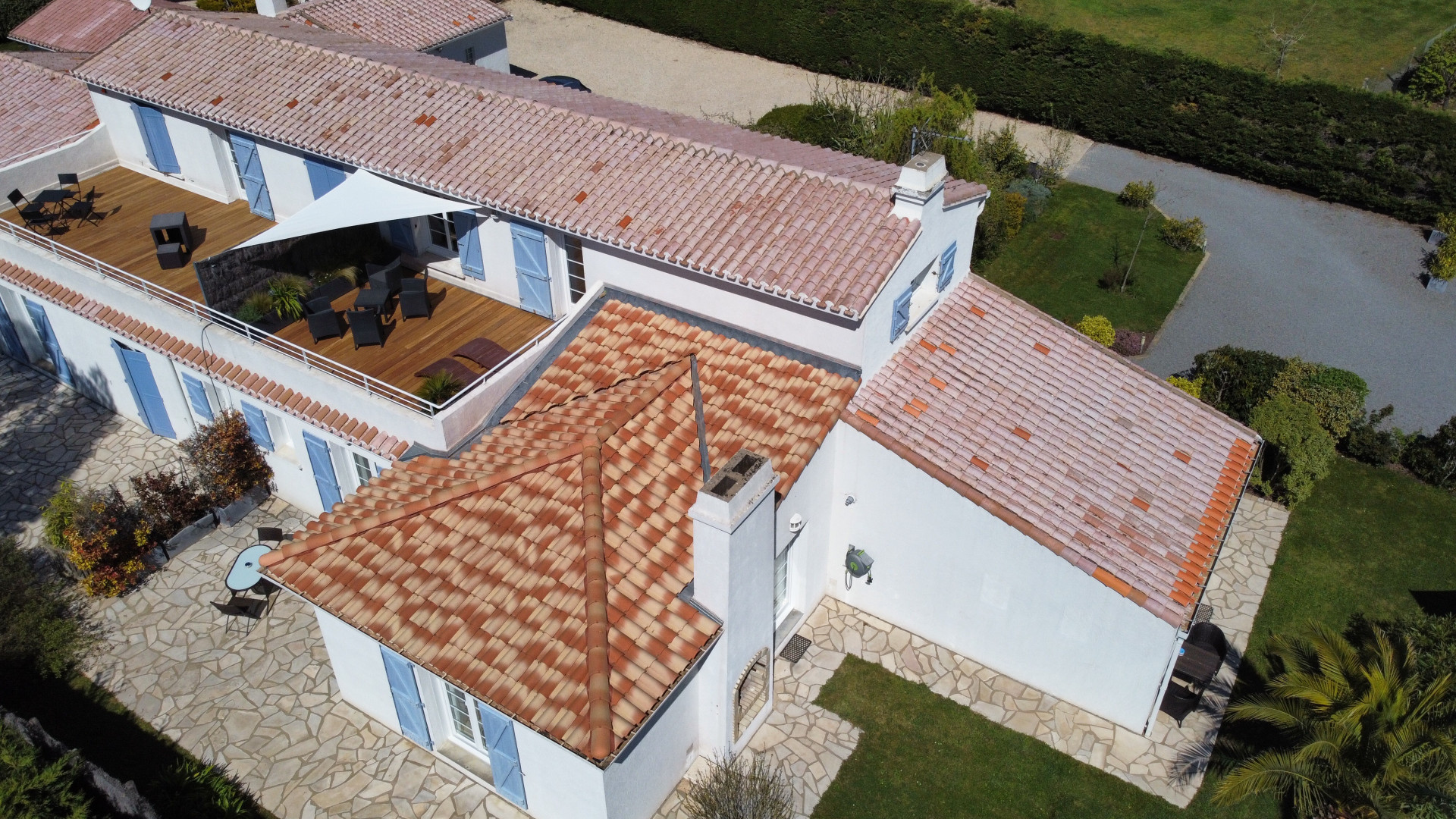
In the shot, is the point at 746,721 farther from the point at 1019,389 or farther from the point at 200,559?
the point at 200,559

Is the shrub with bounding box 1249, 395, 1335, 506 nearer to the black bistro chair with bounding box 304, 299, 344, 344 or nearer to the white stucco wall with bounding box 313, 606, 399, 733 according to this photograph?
the white stucco wall with bounding box 313, 606, 399, 733

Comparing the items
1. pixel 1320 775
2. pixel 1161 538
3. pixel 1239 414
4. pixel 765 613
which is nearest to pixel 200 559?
pixel 765 613

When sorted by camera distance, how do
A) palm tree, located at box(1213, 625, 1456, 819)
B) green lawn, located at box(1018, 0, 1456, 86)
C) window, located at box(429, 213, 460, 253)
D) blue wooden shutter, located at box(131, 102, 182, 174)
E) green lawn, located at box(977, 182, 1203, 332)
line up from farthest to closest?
green lawn, located at box(1018, 0, 1456, 86) → green lawn, located at box(977, 182, 1203, 332) → blue wooden shutter, located at box(131, 102, 182, 174) → window, located at box(429, 213, 460, 253) → palm tree, located at box(1213, 625, 1456, 819)

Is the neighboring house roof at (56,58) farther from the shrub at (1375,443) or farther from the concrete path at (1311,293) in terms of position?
the shrub at (1375,443)

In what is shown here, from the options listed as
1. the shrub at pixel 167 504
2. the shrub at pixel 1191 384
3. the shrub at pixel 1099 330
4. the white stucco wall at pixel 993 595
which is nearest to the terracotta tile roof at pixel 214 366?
the shrub at pixel 167 504

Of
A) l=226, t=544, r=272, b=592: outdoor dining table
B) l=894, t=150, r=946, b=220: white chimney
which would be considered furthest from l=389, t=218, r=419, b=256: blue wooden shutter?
l=894, t=150, r=946, b=220: white chimney

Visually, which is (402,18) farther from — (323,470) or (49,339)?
(323,470)

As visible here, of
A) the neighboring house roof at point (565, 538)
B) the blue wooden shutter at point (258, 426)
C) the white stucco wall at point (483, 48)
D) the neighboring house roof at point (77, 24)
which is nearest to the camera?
the neighboring house roof at point (565, 538)
